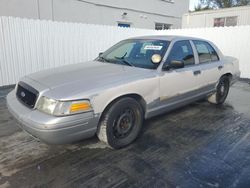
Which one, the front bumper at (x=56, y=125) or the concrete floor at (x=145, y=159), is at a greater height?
the front bumper at (x=56, y=125)

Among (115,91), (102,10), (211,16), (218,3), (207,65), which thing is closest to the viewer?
(115,91)

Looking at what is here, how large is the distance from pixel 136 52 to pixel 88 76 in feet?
4.15

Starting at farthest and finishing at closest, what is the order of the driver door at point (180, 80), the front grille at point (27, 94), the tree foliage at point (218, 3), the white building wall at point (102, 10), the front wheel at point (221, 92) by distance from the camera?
the tree foliage at point (218, 3) < the white building wall at point (102, 10) < the front wheel at point (221, 92) < the driver door at point (180, 80) < the front grille at point (27, 94)

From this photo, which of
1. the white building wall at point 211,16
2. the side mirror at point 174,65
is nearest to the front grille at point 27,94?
the side mirror at point 174,65

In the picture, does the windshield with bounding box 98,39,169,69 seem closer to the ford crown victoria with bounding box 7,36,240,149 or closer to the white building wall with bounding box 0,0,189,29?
the ford crown victoria with bounding box 7,36,240,149

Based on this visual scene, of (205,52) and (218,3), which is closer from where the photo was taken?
(205,52)

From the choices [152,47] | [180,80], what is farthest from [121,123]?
[152,47]

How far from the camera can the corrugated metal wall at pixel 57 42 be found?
6.45 meters

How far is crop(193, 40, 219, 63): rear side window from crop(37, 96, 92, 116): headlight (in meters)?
2.85

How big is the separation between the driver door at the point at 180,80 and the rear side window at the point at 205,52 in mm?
308

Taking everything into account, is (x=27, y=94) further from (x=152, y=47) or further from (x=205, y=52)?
(x=205, y=52)

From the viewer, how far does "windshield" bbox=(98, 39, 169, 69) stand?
3553 millimetres

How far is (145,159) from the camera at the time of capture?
2.88 m

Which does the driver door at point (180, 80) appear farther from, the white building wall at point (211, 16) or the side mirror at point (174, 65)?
the white building wall at point (211, 16)
